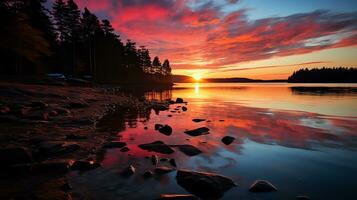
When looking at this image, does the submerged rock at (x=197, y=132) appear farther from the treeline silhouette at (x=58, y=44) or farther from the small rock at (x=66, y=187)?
the treeline silhouette at (x=58, y=44)

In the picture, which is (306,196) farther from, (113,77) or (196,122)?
(113,77)

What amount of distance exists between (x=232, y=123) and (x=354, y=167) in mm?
8300

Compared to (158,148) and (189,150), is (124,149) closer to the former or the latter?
(158,148)

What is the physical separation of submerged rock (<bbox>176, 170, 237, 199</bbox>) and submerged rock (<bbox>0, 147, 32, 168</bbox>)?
4475mm

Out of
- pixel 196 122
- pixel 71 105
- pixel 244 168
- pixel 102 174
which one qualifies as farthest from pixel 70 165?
pixel 71 105

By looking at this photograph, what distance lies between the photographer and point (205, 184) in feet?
18.0

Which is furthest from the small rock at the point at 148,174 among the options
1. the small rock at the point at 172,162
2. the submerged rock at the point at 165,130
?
the submerged rock at the point at 165,130

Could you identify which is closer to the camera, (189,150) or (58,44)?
(189,150)

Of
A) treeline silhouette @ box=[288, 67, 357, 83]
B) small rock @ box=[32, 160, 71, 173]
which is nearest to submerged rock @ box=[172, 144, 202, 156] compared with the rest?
→ small rock @ box=[32, 160, 71, 173]

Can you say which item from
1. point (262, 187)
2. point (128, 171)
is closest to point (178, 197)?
point (128, 171)

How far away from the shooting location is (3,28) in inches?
840

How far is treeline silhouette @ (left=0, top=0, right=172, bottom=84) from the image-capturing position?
22625 millimetres

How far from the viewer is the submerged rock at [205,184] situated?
534 centimetres

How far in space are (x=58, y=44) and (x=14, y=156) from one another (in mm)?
58353
